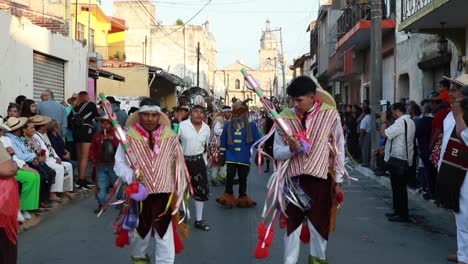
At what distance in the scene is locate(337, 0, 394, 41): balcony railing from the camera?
2025 cm

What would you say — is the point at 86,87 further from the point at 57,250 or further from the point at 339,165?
the point at 339,165

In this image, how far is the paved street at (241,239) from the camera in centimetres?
641

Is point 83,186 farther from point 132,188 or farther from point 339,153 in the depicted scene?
point 339,153

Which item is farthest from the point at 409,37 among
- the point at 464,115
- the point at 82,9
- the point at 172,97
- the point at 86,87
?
the point at 172,97

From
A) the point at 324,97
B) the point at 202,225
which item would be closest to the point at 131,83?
the point at 202,225

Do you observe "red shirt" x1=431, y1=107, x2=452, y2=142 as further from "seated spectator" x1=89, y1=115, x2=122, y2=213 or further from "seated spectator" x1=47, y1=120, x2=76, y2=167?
"seated spectator" x1=47, y1=120, x2=76, y2=167

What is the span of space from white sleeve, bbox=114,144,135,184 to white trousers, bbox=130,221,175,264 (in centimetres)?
50

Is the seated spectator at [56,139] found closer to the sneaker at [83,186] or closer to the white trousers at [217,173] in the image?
the sneaker at [83,186]

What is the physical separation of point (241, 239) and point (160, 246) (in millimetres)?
2475

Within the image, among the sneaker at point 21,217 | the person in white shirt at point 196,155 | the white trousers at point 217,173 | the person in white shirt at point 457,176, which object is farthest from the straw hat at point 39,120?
the person in white shirt at point 457,176

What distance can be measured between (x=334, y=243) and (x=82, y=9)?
25.5 meters

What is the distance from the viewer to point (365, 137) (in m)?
16.3

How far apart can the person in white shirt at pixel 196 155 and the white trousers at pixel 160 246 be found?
287cm

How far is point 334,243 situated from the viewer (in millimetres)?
7121
